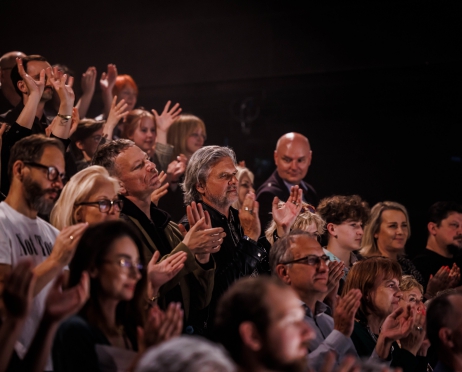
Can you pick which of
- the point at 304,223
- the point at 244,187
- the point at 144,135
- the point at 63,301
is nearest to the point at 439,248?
→ the point at 244,187

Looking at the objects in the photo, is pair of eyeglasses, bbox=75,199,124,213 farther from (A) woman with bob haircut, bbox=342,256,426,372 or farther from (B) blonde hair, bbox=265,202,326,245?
(B) blonde hair, bbox=265,202,326,245

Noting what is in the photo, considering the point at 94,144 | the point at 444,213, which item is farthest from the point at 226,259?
the point at 444,213

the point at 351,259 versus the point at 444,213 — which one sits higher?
the point at 444,213

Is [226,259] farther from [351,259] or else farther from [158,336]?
[158,336]

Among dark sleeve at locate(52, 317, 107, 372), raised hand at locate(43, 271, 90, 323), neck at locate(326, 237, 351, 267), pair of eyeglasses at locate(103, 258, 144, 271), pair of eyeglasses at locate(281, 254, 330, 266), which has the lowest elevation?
dark sleeve at locate(52, 317, 107, 372)

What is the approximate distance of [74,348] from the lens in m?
2.18

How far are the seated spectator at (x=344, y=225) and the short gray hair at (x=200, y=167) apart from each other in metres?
0.91

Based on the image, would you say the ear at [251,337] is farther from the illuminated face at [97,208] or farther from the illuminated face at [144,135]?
the illuminated face at [144,135]

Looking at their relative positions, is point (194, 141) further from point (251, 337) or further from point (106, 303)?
point (251, 337)

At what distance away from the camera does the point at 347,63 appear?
6723 mm

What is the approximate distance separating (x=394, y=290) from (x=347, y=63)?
11.1 feet

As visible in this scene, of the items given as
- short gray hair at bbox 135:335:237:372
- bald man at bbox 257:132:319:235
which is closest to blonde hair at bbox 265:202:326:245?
bald man at bbox 257:132:319:235

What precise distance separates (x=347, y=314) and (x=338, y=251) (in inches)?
60.0

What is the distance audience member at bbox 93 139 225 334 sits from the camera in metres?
3.19
